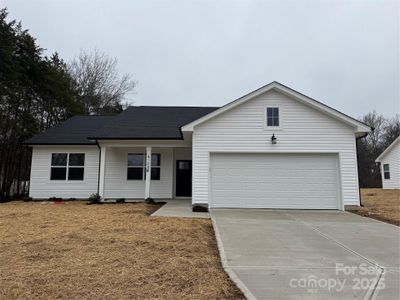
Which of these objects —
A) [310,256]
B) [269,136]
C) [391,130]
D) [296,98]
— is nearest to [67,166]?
[269,136]

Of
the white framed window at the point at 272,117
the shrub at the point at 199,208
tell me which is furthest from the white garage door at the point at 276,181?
the white framed window at the point at 272,117

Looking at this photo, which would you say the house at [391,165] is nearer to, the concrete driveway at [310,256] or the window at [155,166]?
the concrete driveway at [310,256]

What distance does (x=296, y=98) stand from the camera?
40.7 feet

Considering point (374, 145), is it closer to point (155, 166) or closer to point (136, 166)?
point (155, 166)

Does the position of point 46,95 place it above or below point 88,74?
below

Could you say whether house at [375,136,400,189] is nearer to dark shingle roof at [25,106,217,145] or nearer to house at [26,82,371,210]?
house at [26,82,371,210]

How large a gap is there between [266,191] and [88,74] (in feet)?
82.1

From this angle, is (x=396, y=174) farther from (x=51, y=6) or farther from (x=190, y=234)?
(x=51, y=6)

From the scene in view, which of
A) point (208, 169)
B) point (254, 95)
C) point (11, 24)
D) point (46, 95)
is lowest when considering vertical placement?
point (208, 169)

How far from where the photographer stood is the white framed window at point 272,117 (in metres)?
12.4

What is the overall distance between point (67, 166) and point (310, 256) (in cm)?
1354

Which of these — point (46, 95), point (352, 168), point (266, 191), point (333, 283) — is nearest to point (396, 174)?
point (352, 168)

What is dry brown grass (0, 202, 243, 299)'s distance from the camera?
4.03 meters

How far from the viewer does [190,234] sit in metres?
7.30
